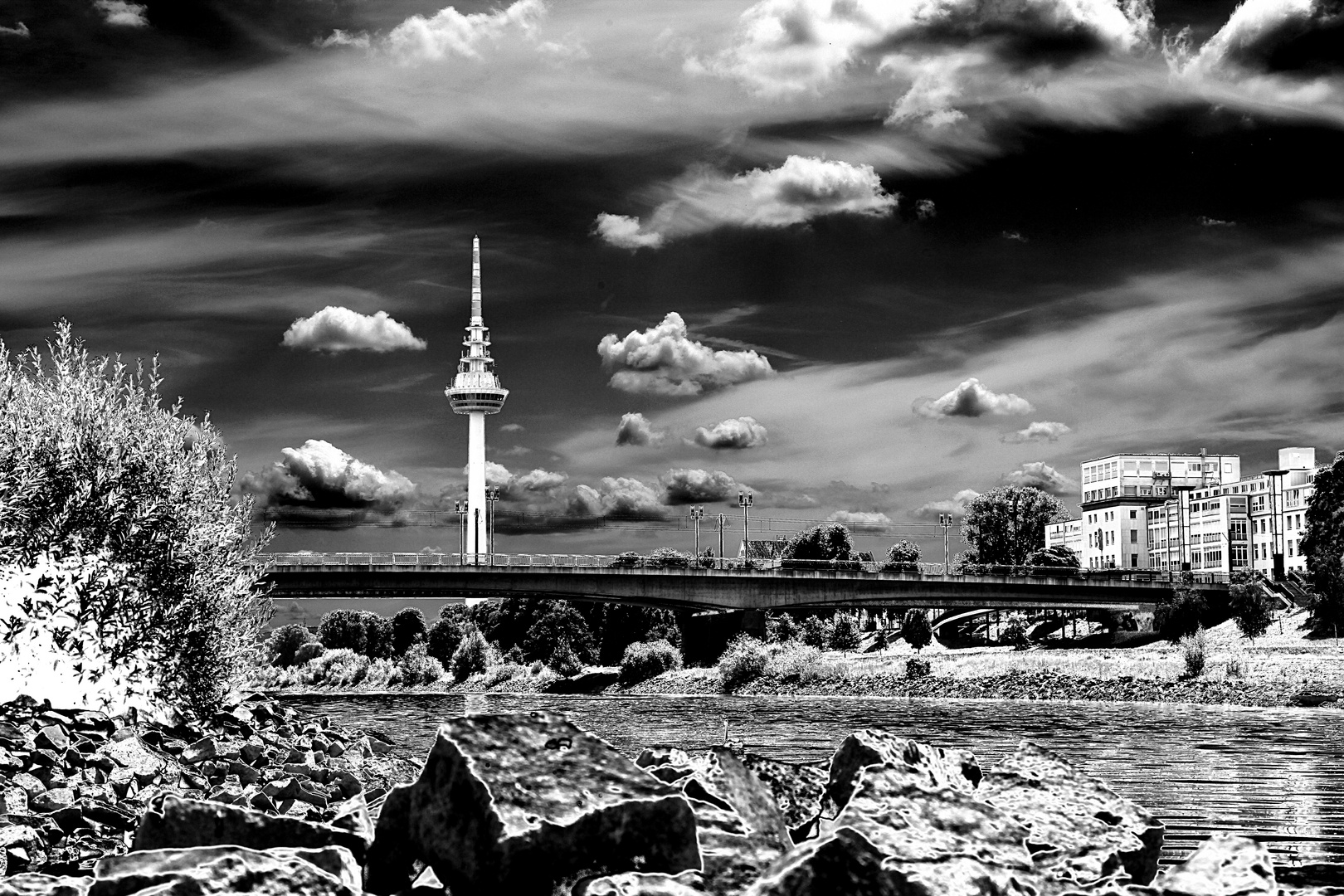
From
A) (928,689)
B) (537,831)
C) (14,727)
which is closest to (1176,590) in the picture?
(928,689)

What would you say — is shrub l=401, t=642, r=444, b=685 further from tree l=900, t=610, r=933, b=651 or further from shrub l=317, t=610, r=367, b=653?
tree l=900, t=610, r=933, b=651

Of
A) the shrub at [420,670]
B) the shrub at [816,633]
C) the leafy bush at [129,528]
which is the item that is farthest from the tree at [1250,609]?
the leafy bush at [129,528]

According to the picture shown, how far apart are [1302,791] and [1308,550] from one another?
9923cm

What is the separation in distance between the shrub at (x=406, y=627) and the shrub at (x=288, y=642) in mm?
10738

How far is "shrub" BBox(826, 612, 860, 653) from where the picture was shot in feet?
477

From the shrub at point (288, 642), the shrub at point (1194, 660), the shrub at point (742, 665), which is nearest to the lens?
the shrub at point (1194, 660)

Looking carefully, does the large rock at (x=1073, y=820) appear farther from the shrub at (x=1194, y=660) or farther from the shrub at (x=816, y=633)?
the shrub at (x=816, y=633)

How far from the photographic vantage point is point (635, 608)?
147375 mm

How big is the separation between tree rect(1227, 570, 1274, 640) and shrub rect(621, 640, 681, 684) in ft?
160

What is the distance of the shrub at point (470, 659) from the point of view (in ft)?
467

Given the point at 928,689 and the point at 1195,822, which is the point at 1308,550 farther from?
the point at 1195,822

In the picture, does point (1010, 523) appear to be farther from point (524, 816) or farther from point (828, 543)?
point (524, 816)

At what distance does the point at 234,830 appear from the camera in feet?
37.5

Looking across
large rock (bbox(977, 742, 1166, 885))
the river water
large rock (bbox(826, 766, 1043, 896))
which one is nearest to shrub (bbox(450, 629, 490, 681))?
the river water
